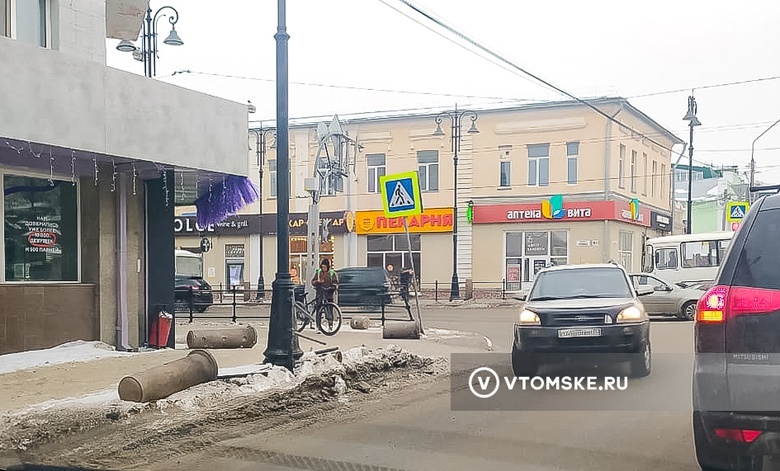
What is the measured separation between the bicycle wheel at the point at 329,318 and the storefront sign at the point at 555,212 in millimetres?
21147

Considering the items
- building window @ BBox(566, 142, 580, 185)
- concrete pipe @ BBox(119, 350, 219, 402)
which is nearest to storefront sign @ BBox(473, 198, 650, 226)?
building window @ BBox(566, 142, 580, 185)

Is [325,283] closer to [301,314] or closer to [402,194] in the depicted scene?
[301,314]

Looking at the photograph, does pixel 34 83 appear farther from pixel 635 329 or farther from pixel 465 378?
pixel 635 329

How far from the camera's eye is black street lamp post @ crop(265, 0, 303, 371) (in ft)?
33.8

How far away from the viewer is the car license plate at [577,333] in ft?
32.6

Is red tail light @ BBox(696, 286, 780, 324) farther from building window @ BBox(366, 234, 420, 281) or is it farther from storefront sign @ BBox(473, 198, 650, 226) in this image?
building window @ BBox(366, 234, 420, 281)

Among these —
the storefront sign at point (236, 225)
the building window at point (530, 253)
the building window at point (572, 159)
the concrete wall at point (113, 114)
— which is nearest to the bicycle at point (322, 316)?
the concrete wall at point (113, 114)

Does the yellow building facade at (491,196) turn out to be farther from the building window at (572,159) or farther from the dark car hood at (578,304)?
the dark car hood at (578,304)

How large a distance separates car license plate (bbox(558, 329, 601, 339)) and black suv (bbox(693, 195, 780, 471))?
5272mm

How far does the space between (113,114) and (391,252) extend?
96.6 feet

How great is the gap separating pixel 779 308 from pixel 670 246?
→ 23491mm

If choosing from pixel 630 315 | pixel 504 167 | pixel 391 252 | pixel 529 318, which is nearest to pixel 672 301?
pixel 630 315

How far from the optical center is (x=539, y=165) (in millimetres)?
37312

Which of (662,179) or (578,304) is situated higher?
(662,179)
